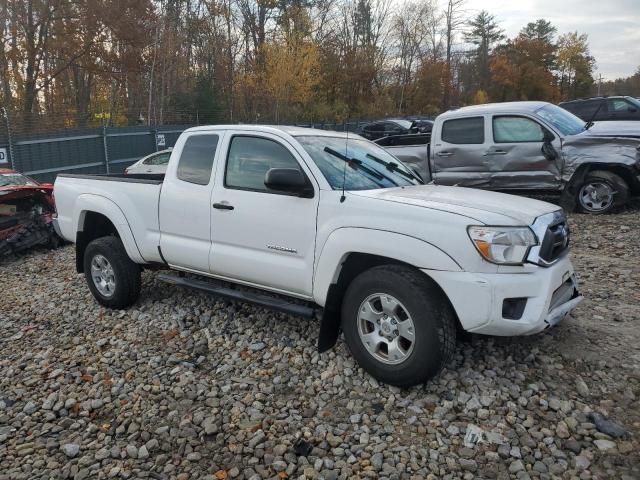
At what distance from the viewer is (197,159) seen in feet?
16.8

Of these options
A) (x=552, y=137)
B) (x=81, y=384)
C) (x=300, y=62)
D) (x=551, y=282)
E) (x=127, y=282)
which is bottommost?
(x=81, y=384)

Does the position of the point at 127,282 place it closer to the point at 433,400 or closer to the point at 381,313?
the point at 381,313

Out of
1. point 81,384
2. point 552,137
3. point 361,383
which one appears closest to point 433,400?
point 361,383

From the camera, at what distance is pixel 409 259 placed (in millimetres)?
3625

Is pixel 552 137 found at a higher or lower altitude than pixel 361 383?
higher

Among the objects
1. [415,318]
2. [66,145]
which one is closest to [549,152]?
[415,318]

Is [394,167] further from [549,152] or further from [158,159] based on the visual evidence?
[158,159]

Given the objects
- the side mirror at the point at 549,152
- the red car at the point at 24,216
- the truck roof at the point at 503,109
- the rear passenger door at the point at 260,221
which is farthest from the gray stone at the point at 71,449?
the truck roof at the point at 503,109

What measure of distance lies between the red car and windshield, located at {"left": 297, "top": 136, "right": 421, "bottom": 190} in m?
6.35

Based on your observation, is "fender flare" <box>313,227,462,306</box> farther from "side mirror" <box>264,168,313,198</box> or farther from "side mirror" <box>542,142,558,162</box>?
"side mirror" <box>542,142,558,162</box>

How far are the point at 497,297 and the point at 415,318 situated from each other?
0.52 m

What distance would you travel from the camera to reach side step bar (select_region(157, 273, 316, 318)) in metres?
4.24

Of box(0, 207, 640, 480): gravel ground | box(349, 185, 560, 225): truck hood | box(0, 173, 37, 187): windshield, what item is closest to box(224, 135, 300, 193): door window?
box(349, 185, 560, 225): truck hood

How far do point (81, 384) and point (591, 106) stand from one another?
1572cm
